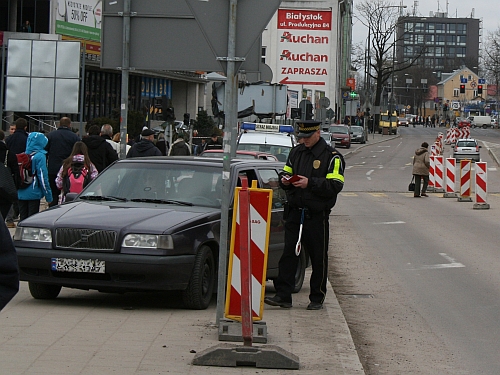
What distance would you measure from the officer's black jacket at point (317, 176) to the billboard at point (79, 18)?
34076mm

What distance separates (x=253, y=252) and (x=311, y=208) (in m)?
1.76

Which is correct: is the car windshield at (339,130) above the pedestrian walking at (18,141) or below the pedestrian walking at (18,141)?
above

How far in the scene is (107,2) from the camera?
11992mm

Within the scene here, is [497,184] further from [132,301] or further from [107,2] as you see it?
[132,301]

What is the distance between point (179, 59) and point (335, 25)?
264 feet

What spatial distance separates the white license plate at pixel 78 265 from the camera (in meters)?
8.09

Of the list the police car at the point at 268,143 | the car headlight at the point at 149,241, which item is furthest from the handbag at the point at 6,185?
the police car at the point at 268,143

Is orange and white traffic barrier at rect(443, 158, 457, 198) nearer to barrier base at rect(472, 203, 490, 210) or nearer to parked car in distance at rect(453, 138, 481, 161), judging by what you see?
barrier base at rect(472, 203, 490, 210)

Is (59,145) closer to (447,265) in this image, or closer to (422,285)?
(447,265)

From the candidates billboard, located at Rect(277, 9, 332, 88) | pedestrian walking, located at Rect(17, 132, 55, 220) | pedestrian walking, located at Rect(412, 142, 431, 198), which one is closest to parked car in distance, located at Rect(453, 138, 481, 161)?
billboard, located at Rect(277, 9, 332, 88)

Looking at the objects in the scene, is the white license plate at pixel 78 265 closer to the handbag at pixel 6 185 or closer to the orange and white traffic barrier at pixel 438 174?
the handbag at pixel 6 185

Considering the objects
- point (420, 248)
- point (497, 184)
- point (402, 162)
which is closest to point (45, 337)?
point (420, 248)

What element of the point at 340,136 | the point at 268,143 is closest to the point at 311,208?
the point at 268,143

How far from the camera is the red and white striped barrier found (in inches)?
265
